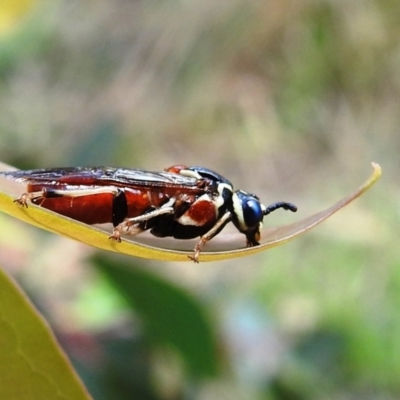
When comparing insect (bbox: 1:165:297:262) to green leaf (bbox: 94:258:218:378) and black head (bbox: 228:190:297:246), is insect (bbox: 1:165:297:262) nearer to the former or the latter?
black head (bbox: 228:190:297:246)

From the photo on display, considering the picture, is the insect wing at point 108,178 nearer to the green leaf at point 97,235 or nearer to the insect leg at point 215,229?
the insect leg at point 215,229

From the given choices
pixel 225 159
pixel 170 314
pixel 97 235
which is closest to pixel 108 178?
pixel 97 235

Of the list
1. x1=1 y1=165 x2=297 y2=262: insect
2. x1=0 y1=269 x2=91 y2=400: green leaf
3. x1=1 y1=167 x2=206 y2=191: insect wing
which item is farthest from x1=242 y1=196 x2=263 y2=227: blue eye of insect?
x1=0 y1=269 x2=91 y2=400: green leaf

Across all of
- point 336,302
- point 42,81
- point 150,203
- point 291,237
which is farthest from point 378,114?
point 291,237

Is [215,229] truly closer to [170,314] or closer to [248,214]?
[248,214]

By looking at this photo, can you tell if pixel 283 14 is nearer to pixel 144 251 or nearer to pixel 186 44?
pixel 186 44

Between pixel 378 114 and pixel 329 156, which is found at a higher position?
pixel 378 114

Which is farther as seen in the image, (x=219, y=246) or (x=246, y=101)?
(x=246, y=101)
